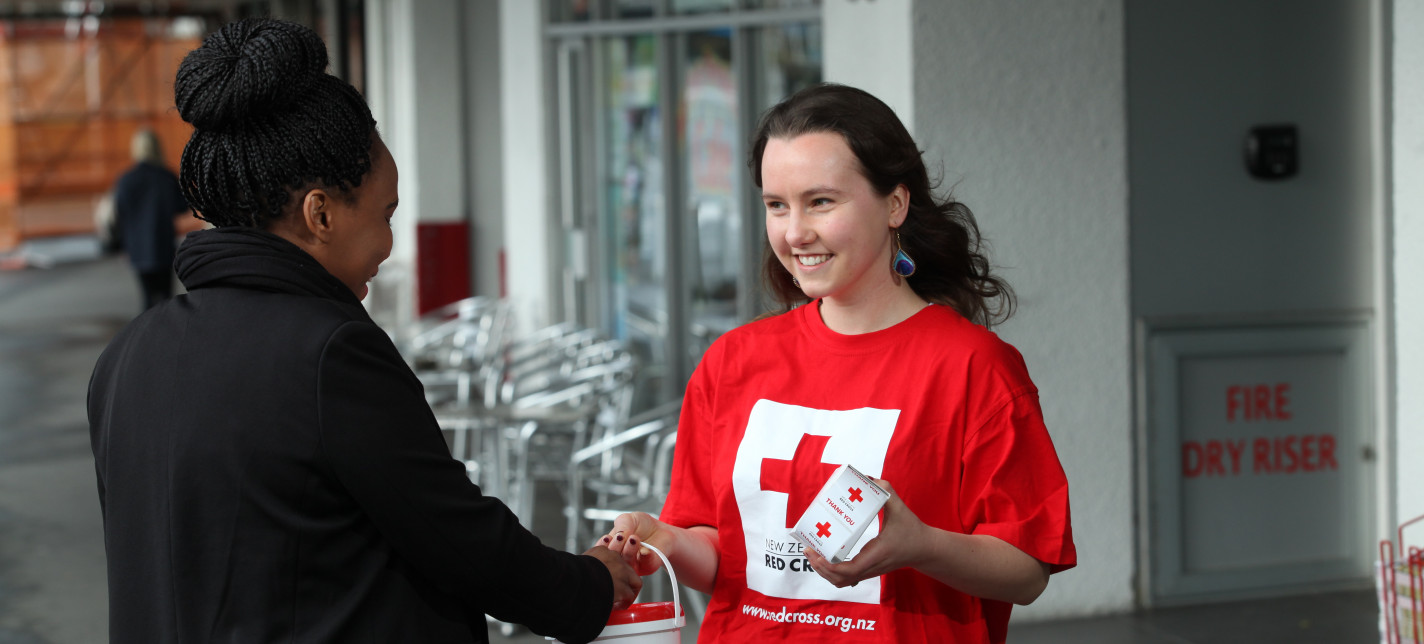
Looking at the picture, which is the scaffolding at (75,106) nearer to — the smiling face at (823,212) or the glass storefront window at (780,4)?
the glass storefront window at (780,4)

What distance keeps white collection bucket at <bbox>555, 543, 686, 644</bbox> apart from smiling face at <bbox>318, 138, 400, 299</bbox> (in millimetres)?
557

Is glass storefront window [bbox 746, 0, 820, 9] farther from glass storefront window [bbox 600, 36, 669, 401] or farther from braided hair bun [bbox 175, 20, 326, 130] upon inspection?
braided hair bun [bbox 175, 20, 326, 130]

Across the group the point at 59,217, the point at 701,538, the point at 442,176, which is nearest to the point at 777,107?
the point at 701,538

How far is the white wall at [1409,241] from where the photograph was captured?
364 centimetres

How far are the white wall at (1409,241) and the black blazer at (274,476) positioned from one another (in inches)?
122

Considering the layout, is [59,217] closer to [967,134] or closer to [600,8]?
[600,8]

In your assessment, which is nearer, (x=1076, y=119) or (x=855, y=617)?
(x=855, y=617)

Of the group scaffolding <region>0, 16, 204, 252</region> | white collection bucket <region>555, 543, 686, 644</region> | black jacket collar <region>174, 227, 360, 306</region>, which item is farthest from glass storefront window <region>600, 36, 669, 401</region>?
scaffolding <region>0, 16, 204, 252</region>

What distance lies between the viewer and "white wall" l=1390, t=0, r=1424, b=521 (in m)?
3.64

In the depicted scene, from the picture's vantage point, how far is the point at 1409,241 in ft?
12.1

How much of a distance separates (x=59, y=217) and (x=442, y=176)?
2331cm

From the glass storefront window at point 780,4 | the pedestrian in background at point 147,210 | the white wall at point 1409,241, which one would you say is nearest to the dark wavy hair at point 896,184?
the white wall at point 1409,241

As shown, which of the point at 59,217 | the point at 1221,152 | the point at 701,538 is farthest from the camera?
the point at 59,217

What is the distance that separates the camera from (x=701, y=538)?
1981 millimetres
